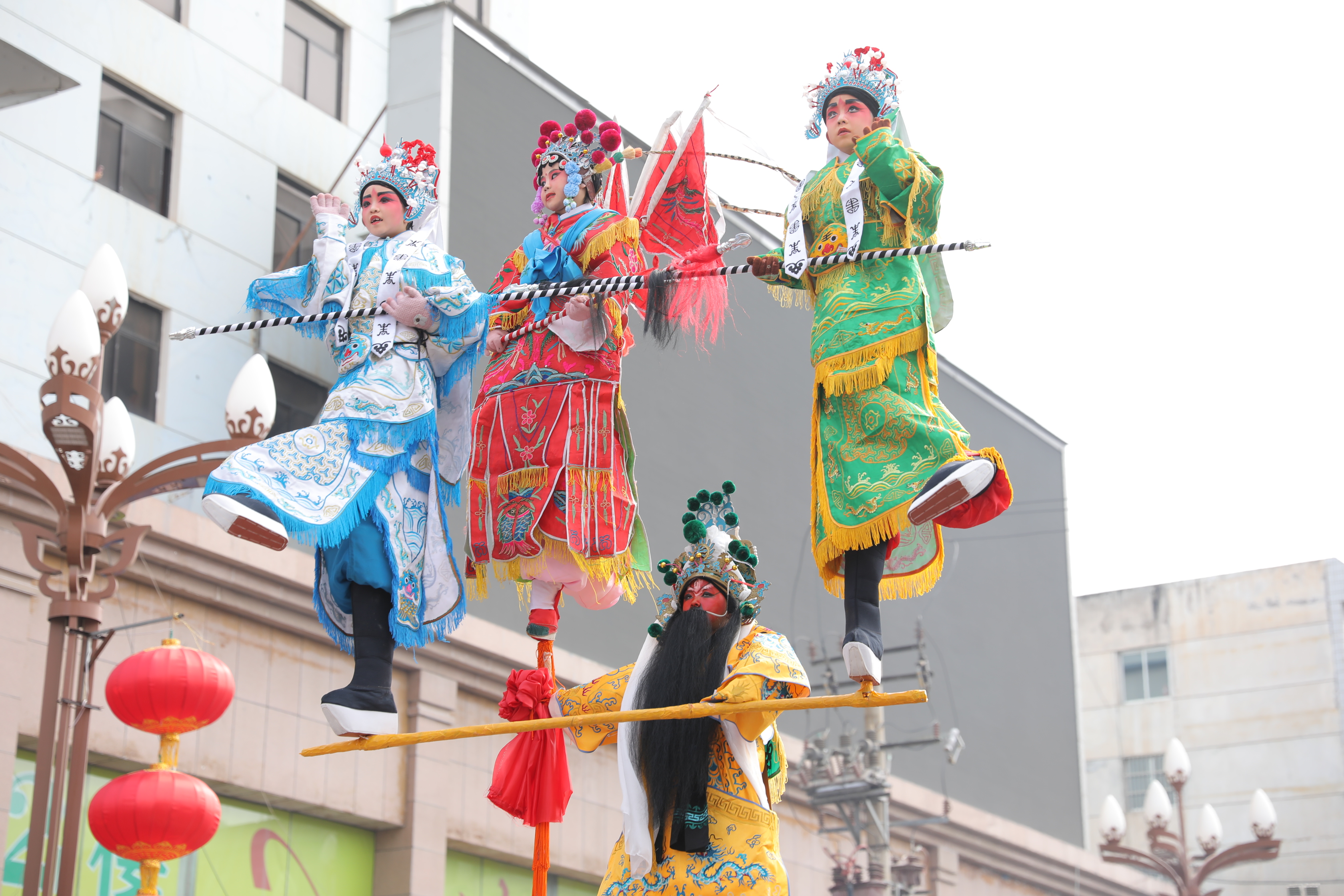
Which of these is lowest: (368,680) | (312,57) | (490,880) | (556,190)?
(368,680)

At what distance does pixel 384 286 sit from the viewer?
6656 mm

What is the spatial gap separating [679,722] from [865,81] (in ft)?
8.57

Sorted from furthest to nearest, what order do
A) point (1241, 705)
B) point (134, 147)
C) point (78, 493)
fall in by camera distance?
point (1241, 705) < point (134, 147) < point (78, 493)

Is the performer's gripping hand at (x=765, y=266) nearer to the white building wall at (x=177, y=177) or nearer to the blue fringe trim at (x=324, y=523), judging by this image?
the blue fringe trim at (x=324, y=523)

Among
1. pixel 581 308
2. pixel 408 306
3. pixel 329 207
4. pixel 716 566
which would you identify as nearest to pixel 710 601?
pixel 716 566

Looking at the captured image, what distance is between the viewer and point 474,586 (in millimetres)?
7125

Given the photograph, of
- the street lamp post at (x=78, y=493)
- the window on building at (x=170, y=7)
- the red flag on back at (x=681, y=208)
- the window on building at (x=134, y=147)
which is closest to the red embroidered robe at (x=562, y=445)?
the red flag on back at (x=681, y=208)

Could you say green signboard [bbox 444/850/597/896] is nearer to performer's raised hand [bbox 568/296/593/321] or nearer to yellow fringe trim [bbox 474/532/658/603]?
yellow fringe trim [bbox 474/532/658/603]

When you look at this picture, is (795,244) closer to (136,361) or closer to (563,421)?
(563,421)

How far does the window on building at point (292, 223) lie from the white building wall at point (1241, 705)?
23947 millimetres

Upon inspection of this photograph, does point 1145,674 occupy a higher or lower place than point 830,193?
higher

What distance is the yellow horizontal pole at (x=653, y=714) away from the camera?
5.51m

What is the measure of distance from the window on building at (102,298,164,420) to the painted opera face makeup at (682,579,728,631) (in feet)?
25.2

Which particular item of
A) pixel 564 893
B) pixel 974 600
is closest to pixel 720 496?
pixel 564 893
